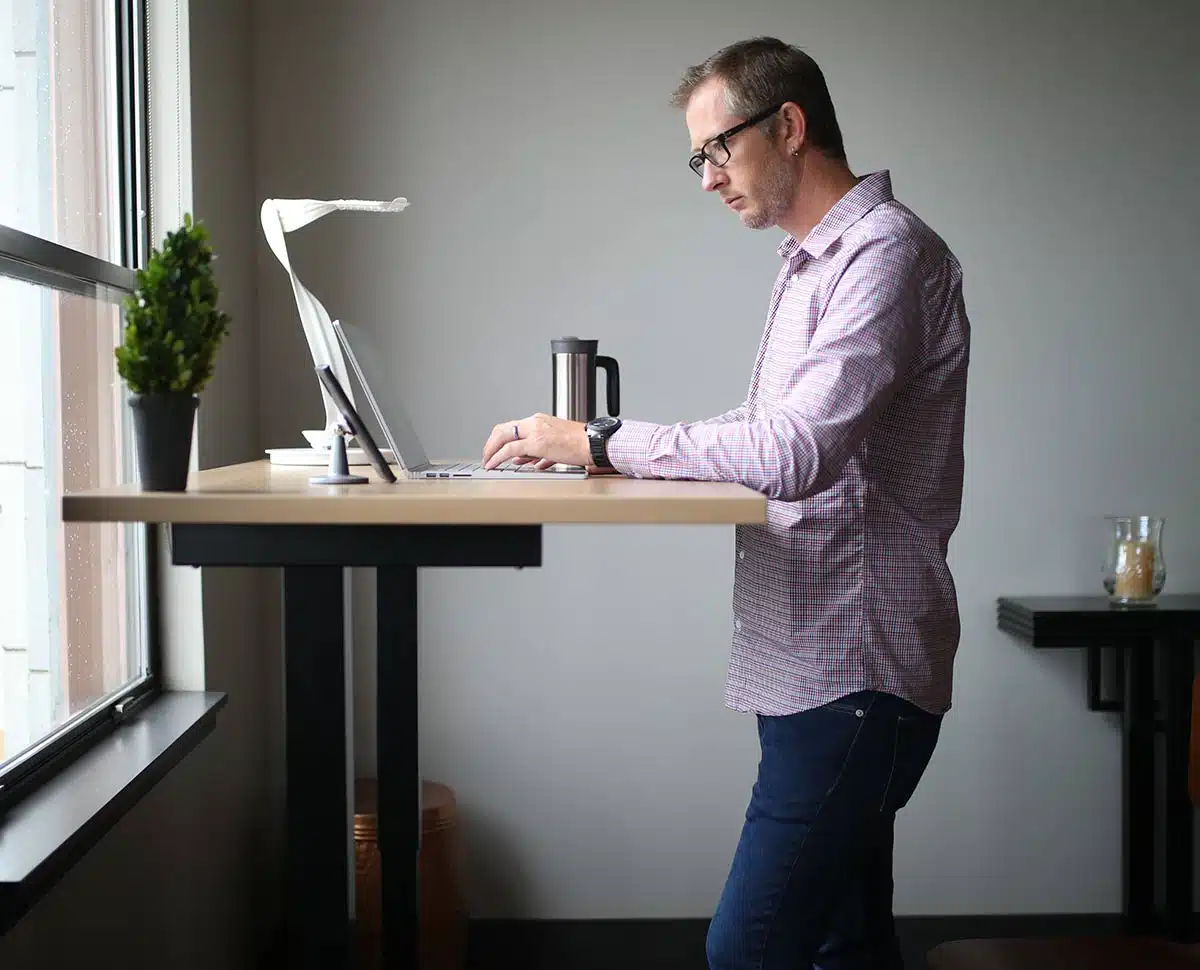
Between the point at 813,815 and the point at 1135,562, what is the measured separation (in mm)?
1563

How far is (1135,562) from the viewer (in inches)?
110

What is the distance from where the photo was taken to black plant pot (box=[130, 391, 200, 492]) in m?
1.25

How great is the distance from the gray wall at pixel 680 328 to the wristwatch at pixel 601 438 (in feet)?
4.73

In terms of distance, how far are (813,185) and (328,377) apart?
2.45ft

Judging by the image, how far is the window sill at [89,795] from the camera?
57.4 inches

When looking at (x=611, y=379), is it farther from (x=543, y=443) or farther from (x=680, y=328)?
(x=680, y=328)

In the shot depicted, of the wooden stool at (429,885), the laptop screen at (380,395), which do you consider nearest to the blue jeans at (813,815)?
the laptop screen at (380,395)

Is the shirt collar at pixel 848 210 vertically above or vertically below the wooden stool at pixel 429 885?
above

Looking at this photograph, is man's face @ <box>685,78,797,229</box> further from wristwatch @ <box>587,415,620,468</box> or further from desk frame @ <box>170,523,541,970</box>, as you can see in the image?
desk frame @ <box>170,523,541,970</box>

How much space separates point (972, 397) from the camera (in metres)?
2.96

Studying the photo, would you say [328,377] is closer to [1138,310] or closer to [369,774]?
[369,774]

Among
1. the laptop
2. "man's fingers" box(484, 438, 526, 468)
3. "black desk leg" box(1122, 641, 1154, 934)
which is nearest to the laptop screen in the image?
the laptop

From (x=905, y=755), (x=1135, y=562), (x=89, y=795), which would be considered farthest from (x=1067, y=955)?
(x=89, y=795)

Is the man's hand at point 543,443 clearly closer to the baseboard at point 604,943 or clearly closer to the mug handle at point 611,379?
the mug handle at point 611,379
